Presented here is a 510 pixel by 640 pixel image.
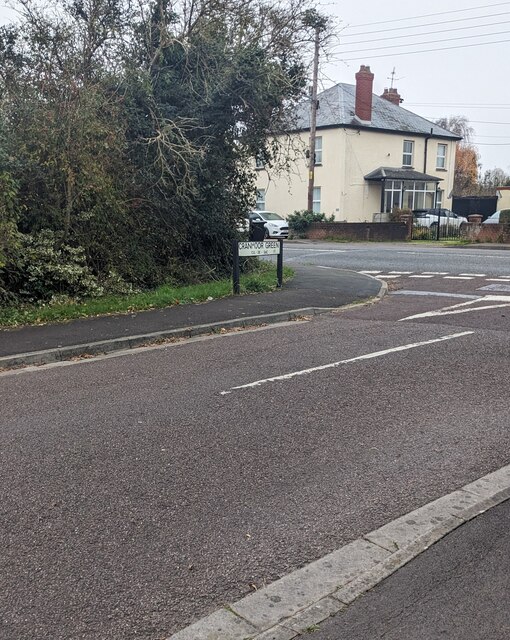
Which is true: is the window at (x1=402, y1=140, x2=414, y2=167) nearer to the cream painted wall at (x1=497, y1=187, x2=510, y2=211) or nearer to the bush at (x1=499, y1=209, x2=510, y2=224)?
the cream painted wall at (x1=497, y1=187, x2=510, y2=211)

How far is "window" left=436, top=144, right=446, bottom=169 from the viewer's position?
154 feet

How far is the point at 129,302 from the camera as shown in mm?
11523

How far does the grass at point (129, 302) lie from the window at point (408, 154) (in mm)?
33258

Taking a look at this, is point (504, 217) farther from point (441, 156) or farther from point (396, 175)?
point (441, 156)

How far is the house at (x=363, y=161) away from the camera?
4097 cm

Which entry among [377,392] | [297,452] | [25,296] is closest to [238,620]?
[297,452]

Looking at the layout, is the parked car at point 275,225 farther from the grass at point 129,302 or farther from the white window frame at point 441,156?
the grass at point 129,302

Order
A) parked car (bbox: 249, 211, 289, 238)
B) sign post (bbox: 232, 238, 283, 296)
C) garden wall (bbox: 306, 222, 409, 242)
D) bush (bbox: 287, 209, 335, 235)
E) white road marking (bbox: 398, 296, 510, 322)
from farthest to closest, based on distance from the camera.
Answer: bush (bbox: 287, 209, 335, 235) → parked car (bbox: 249, 211, 289, 238) → garden wall (bbox: 306, 222, 409, 242) → sign post (bbox: 232, 238, 283, 296) → white road marking (bbox: 398, 296, 510, 322)

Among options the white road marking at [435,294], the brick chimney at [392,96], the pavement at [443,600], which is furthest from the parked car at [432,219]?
the pavement at [443,600]

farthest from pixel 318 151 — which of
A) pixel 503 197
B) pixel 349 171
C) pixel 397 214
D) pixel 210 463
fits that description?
pixel 210 463

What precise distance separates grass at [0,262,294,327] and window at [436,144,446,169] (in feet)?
119

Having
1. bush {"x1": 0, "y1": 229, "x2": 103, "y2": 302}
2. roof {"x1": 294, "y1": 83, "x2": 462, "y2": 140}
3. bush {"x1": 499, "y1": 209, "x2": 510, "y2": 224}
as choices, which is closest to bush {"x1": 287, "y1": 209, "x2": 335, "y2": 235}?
roof {"x1": 294, "y1": 83, "x2": 462, "y2": 140}

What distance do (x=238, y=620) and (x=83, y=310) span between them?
8.51m

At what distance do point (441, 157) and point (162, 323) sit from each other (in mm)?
41680
